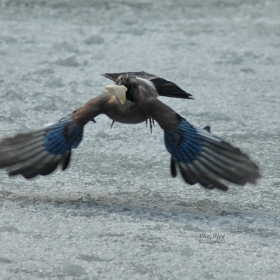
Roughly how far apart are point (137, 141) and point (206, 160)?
110 centimetres

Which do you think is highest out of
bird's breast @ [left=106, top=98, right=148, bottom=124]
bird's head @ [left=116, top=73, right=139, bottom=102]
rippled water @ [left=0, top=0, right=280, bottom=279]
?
bird's head @ [left=116, top=73, right=139, bottom=102]

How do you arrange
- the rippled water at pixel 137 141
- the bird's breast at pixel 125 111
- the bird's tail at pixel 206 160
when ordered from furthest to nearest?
the bird's breast at pixel 125 111
the bird's tail at pixel 206 160
the rippled water at pixel 137 141

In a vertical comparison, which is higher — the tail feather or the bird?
the bird

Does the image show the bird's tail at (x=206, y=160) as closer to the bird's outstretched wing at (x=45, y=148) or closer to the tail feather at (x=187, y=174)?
the tail feather at (x=187, y=174)

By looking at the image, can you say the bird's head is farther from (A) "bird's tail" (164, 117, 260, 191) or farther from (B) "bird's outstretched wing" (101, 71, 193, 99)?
(B) "bird's outstretched wing" (101, 71, 193, 99)

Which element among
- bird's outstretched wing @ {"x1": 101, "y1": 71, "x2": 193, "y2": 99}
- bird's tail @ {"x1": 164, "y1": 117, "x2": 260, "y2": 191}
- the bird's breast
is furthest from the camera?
bird's outstretched wing @ {"x1": 101, "y1": 71, "x2": 193, "y2": 99}

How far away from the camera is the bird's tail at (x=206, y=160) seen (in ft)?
12.0

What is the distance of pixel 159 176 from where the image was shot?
4.21m

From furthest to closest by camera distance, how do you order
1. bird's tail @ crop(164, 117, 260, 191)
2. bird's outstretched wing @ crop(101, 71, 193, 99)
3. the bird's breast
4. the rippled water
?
bird's outstretched wing @ crop(101, 71, 193, 99), the bird's breast, bird's tail @ crop(164, 117, 260, 191), the rippled water

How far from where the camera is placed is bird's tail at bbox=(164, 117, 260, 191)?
365 centimetres

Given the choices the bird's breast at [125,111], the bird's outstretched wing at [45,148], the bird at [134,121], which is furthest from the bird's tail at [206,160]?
the bird's outstretched wing at [45,148]

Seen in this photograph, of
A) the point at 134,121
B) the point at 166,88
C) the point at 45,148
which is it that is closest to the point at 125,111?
the point at 134,121

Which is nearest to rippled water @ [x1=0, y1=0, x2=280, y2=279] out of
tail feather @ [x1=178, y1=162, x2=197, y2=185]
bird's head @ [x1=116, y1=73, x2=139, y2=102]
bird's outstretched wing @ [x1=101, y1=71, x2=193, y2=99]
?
tail feather @ [x1=178, y1=162, x2=197, y2=185]

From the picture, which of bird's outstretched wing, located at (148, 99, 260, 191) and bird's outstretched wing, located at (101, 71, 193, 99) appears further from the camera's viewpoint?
bird's outstretched wing, located at (101, 71, 193, 99)
